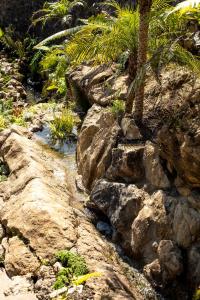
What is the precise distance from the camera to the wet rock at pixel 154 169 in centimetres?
741

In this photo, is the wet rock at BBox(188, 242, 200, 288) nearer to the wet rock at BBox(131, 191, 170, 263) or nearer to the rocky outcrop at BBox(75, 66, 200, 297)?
the rocky outcrop at BBox(75, 66, 200, 297)

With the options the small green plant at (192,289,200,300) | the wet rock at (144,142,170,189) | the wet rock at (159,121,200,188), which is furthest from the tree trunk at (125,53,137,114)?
the small green plant at (192,289,200,300)

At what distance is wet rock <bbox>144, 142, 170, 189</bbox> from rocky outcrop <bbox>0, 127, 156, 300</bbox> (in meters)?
1.55

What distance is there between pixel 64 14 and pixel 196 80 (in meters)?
11.2

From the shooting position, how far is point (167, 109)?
7.79m

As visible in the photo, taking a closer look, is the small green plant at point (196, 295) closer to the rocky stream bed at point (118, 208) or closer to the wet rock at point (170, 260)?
the rocky stream bed at point (118, 208)

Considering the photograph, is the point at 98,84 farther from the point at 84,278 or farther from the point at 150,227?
the point at 84,278

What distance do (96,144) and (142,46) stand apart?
8.82 feet

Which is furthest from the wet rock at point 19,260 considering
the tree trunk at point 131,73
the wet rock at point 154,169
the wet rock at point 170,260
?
the tree trunk at point 131,73

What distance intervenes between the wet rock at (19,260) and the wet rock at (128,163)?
2499 mm

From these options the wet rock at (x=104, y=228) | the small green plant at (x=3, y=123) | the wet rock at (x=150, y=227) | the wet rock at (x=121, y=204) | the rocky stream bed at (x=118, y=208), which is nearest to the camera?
the rocky stream bed at (x=118, y=208)

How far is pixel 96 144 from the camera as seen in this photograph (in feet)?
31.3

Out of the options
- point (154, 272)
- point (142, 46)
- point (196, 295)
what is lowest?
point (154, 272)

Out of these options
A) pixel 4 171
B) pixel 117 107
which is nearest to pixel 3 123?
pixel 4 171
